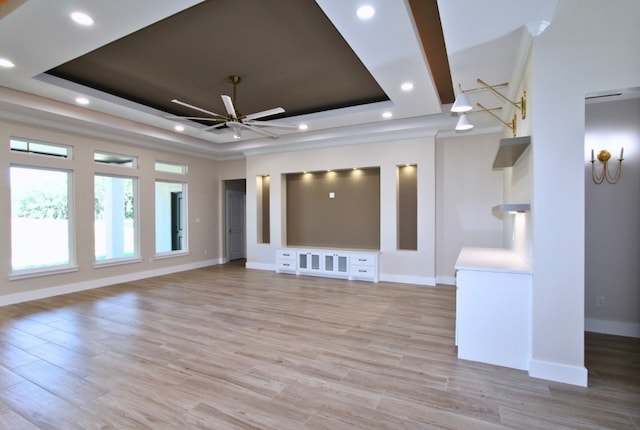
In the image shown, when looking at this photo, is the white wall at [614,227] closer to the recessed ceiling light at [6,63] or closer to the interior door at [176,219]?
the recessed ceiling light at [6,63]

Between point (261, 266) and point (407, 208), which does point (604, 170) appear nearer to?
point (407, 208)

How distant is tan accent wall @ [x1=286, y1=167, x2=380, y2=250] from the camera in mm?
6699

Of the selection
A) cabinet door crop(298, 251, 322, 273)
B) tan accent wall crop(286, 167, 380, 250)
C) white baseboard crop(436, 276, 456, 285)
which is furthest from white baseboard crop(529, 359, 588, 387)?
cabinet door crop(298, 251, 322, 273)

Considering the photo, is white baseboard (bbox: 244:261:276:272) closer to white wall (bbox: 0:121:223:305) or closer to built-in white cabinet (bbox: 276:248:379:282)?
built-in white cabinet (bbox: 276:248:379:282)

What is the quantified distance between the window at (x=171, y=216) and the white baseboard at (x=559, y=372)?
7161mm

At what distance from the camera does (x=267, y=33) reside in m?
3.10

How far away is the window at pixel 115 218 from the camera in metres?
5.97

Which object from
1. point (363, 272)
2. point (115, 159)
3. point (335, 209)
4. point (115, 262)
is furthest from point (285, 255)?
point (115, 159)

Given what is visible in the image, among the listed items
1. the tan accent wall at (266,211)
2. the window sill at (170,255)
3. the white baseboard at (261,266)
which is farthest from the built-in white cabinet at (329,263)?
the window sill at (170,255)

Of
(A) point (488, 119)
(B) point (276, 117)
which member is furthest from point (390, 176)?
(B) point (276, 117)

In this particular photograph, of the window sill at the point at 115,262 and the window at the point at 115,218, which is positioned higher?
the window at the point at 115,218

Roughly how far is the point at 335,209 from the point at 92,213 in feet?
15.6

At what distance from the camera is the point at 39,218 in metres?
5.19

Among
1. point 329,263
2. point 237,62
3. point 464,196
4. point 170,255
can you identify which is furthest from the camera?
point 170,255
